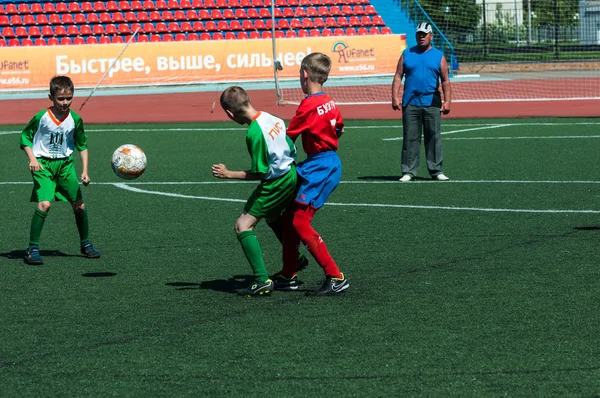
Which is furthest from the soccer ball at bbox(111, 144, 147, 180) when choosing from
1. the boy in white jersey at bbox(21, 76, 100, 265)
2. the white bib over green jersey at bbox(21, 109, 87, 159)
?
the white bib over green jersey at bbox(21, 109, 87, 159)

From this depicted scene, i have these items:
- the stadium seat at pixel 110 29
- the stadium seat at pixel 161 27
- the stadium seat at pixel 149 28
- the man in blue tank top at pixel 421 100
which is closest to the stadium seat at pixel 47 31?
the stadium seat at pixel 110 29

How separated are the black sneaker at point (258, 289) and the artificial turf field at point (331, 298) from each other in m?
0.05

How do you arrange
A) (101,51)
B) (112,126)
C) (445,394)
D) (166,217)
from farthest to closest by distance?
(101,51) < (112,126) < (166,217) < (445,394)

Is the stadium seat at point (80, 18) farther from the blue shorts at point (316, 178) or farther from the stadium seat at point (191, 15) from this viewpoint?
the blue shorts at point (316, 178)

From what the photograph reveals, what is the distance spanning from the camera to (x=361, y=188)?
42.0 ft

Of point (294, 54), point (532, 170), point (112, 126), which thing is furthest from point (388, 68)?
point (532, 170)

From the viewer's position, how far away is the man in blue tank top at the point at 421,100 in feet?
43.0

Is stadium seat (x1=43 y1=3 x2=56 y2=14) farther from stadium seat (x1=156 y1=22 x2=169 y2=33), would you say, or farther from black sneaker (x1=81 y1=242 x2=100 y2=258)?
black sneaker (x1=81 y1=242 x2=100 y2=258)

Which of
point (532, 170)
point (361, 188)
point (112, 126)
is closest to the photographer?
point (361, 188)

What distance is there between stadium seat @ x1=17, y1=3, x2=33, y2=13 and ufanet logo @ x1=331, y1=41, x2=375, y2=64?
38.4ft

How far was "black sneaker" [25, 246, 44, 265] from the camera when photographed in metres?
8.51

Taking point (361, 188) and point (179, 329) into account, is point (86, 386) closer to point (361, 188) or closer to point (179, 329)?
point (179, 329)

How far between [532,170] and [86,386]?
1000cm

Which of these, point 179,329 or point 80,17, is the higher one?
point 80,17
